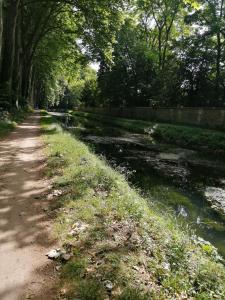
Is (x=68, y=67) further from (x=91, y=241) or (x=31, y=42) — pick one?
(x=91, y=241)

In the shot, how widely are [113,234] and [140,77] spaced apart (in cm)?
3971

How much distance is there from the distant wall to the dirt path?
19183mm

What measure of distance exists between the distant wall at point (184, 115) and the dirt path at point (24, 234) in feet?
A: 62.9

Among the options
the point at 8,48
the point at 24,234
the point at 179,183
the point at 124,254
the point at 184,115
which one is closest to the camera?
the point at 124,254

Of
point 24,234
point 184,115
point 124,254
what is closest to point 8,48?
point 184,115

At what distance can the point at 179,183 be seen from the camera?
1119 centimetres

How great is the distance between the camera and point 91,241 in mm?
4711

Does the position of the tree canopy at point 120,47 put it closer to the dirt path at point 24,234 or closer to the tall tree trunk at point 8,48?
the tall tree trunk at point 8,48

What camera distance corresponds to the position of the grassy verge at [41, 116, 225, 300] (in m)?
3.76

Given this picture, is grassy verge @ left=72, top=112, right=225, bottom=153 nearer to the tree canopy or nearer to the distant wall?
the distant wall

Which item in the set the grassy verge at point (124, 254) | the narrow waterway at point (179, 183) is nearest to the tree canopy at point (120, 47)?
the narrow waterway at point (179, 183)

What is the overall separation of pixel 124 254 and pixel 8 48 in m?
19.6

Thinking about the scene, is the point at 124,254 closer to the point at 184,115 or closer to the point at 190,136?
the point at 190,136

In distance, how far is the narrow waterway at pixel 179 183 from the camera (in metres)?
7.51
